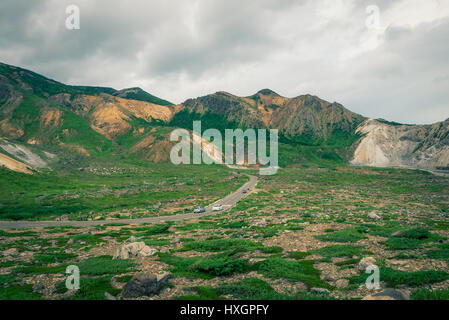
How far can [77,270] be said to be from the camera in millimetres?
17438

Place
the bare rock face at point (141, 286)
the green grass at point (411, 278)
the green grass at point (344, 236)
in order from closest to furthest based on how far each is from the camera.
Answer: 1. the green grass at point (411, 278)
2. the bare rock face at point (141, 286)
3. the green grass at point (344, 236)

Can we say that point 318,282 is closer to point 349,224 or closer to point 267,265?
point 267,265

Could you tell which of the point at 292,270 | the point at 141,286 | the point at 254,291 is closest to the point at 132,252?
the point at 141,286

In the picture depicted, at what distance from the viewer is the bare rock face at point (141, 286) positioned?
41.5ft

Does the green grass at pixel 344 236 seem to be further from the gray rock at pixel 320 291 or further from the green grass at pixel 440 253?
the gray rock at pixel 320 291

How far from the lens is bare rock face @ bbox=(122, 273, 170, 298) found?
1266 cm

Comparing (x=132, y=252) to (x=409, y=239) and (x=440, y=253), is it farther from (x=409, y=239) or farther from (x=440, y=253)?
(x=409, y=239)

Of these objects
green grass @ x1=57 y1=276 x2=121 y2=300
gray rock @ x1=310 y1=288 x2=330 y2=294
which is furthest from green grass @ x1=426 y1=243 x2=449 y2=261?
green grass @ x1=57 y1=276 x2=121 y2=300

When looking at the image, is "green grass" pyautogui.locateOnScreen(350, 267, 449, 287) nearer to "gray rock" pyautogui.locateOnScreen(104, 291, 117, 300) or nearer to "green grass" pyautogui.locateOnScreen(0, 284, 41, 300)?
"gray rock" pyautogui.locateOnScreen(104, 291, 117, 300)

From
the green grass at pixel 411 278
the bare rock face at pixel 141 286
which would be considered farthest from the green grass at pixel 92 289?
the green grass at pixel 411 278

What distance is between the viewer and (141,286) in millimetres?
12805
